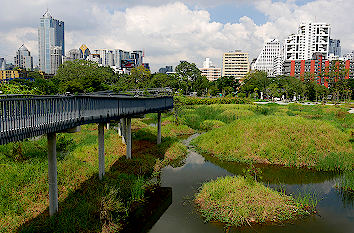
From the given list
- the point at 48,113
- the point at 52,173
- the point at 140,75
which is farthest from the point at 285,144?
the point at 140,75

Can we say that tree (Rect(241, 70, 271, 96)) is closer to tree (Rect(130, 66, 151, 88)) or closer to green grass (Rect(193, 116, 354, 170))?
tree (Rect(130, 66, 151, 88))

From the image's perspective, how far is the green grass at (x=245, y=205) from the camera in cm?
1614

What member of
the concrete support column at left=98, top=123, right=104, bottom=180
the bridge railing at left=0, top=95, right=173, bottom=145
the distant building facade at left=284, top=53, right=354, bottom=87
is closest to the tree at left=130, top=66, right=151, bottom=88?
the distant building facade at left=284, top=53, right=354, bottom=87

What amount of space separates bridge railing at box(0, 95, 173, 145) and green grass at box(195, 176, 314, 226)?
8456 millimetres

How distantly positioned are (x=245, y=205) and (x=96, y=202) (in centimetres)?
879

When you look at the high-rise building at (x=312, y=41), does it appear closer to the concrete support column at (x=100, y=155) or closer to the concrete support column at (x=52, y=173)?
the concrete support column at (x=100, y=155)

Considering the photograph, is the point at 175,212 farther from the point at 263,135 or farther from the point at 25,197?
the point at 263,135

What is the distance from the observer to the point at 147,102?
2564 centimetres

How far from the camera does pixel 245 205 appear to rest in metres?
16.8

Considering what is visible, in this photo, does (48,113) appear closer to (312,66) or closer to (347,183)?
(347,183)

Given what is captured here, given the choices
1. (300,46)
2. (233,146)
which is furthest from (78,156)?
(300,46)

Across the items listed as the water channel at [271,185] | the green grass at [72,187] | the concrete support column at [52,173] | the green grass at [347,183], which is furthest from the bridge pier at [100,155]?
the green grass at [347,183]

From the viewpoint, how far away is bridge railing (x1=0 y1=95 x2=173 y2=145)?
1009cm

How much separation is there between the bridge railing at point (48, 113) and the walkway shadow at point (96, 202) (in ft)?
14.3
